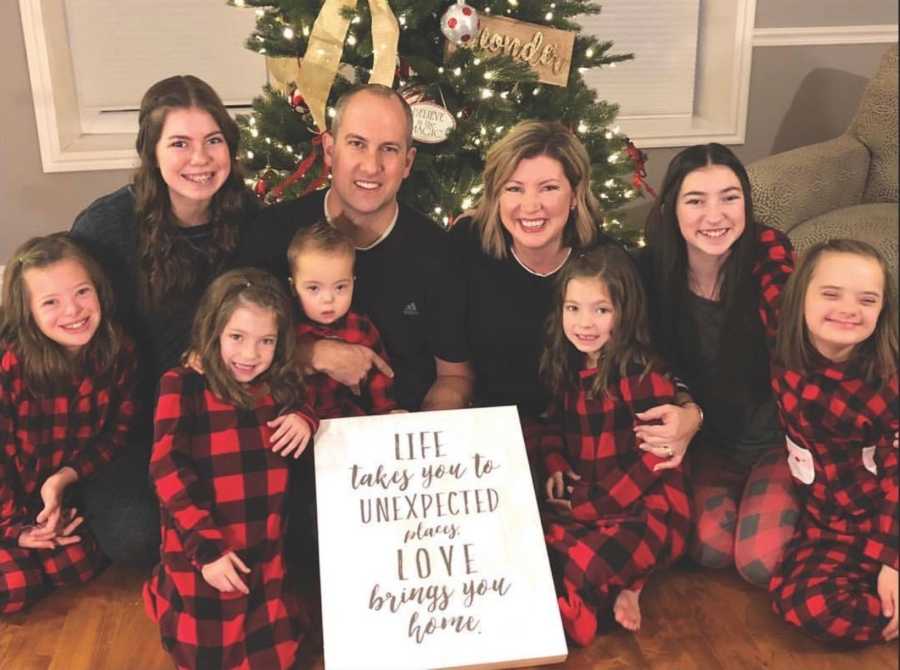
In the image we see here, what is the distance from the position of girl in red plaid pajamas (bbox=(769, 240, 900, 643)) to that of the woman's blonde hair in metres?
0.47

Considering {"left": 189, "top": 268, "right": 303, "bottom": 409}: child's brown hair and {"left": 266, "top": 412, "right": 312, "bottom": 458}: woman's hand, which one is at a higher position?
{"left": 189, "top": 268, "right": 303, "bottom": 409}: child's brown hair

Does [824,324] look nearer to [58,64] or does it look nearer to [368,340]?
[368,340]

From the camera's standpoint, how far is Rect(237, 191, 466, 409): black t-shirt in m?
2.01

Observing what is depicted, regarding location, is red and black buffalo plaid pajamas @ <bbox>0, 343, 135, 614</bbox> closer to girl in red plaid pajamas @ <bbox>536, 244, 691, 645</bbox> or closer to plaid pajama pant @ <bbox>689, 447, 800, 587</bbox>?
girl in red plaid pajamas @ <bbox>536, 244, 691, 645</bbox>

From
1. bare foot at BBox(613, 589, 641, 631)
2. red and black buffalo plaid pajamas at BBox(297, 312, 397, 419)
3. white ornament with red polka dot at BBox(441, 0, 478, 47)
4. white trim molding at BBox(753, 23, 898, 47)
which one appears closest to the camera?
bare foot at BBox(613, 589, 641, 631)

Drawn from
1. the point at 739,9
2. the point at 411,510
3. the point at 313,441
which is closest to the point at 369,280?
the point at 313,441

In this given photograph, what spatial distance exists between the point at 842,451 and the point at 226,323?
3.88 ft

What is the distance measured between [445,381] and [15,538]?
0.96m

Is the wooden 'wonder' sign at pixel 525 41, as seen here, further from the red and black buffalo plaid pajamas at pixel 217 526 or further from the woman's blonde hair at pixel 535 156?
the red and black buffalo plaid pajamas at pixel 217 526

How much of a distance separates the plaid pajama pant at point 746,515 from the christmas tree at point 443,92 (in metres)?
0.80

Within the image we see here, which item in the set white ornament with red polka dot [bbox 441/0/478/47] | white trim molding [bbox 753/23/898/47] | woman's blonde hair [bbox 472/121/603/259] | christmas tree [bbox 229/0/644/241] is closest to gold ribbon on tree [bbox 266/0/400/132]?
christmas tree [bbox 229/0/644/241]

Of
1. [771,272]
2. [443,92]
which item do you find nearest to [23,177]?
[443,92]

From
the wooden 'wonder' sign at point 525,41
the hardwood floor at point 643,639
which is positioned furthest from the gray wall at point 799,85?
the hardwood floor at point 643,639

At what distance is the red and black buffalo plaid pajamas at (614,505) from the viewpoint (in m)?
1.77
